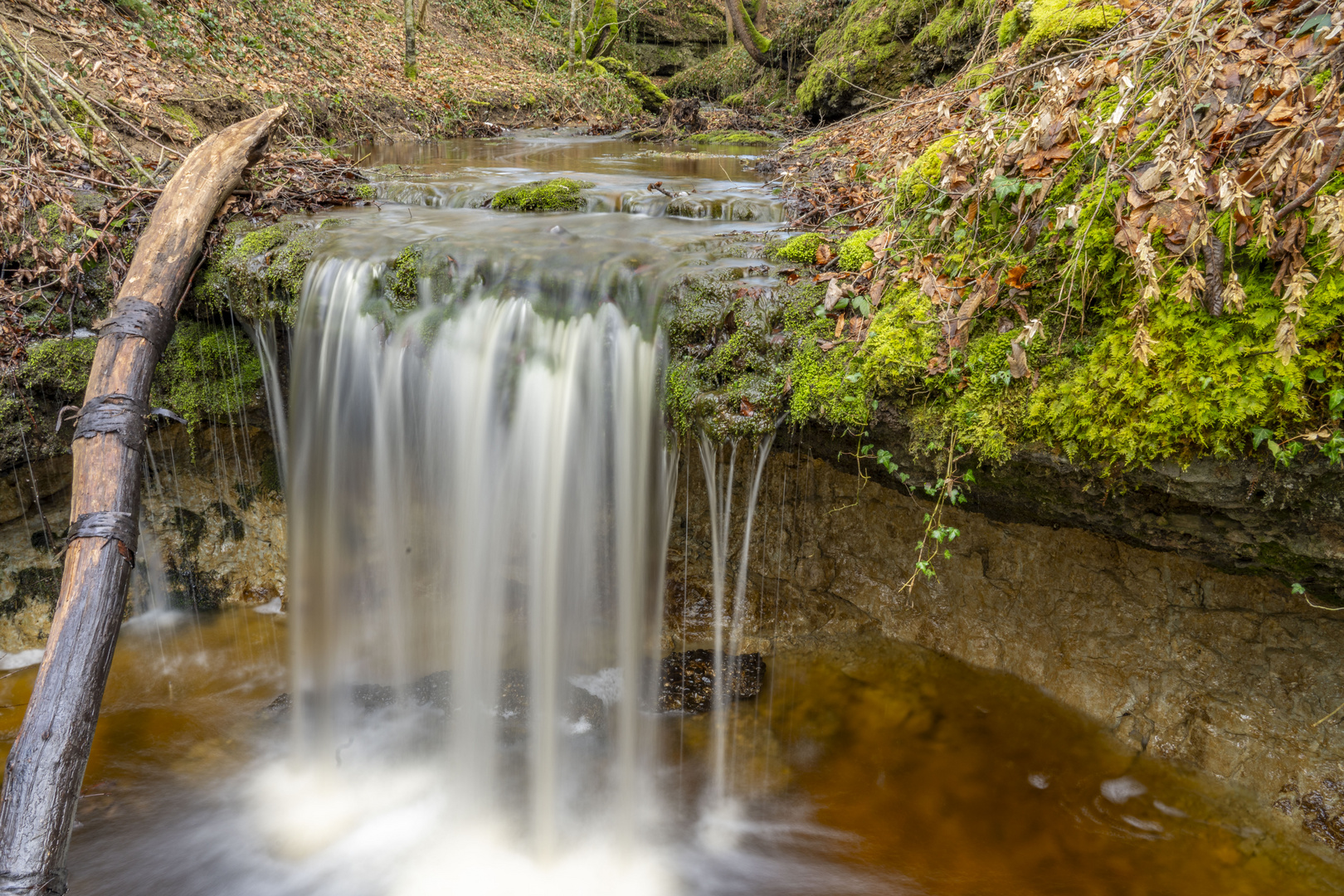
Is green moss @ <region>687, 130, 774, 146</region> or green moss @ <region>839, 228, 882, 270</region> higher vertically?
green moss @ <region>687, 130, 774, 146</region>

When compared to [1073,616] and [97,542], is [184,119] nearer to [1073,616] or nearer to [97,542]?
[97,542]

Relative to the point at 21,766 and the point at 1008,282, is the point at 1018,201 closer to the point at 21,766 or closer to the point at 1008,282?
the point at 1008,282

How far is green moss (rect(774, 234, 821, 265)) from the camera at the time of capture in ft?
13.3

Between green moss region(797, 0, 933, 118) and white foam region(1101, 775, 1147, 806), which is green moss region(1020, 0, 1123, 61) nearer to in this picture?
white foam region(1101, 775, 1147, 806)

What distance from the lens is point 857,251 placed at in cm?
381

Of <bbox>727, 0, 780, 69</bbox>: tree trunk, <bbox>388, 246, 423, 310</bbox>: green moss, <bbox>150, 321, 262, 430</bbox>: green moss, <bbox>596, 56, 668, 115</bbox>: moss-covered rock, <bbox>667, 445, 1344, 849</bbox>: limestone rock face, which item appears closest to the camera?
<bbox>667, 445, 1344, 849</bbox>: limestone rock face

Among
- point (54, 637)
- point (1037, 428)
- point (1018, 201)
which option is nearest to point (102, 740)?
point (54, 637)

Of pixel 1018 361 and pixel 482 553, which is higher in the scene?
pixel 1018 361

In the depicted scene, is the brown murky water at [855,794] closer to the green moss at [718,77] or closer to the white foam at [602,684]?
the white foam at [602,684]

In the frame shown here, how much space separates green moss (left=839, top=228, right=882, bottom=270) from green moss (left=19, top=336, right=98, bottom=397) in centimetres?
441

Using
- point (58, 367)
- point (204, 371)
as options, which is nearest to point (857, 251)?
point (204, 371)

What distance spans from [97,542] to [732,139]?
452 inches

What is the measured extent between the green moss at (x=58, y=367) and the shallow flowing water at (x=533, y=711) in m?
1.19

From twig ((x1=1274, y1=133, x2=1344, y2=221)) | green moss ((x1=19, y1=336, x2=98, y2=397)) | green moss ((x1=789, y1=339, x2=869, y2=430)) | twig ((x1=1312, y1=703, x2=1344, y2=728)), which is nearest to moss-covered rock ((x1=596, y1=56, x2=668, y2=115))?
green moss ((x1=19, y1=336, x2=98, y2=397))
